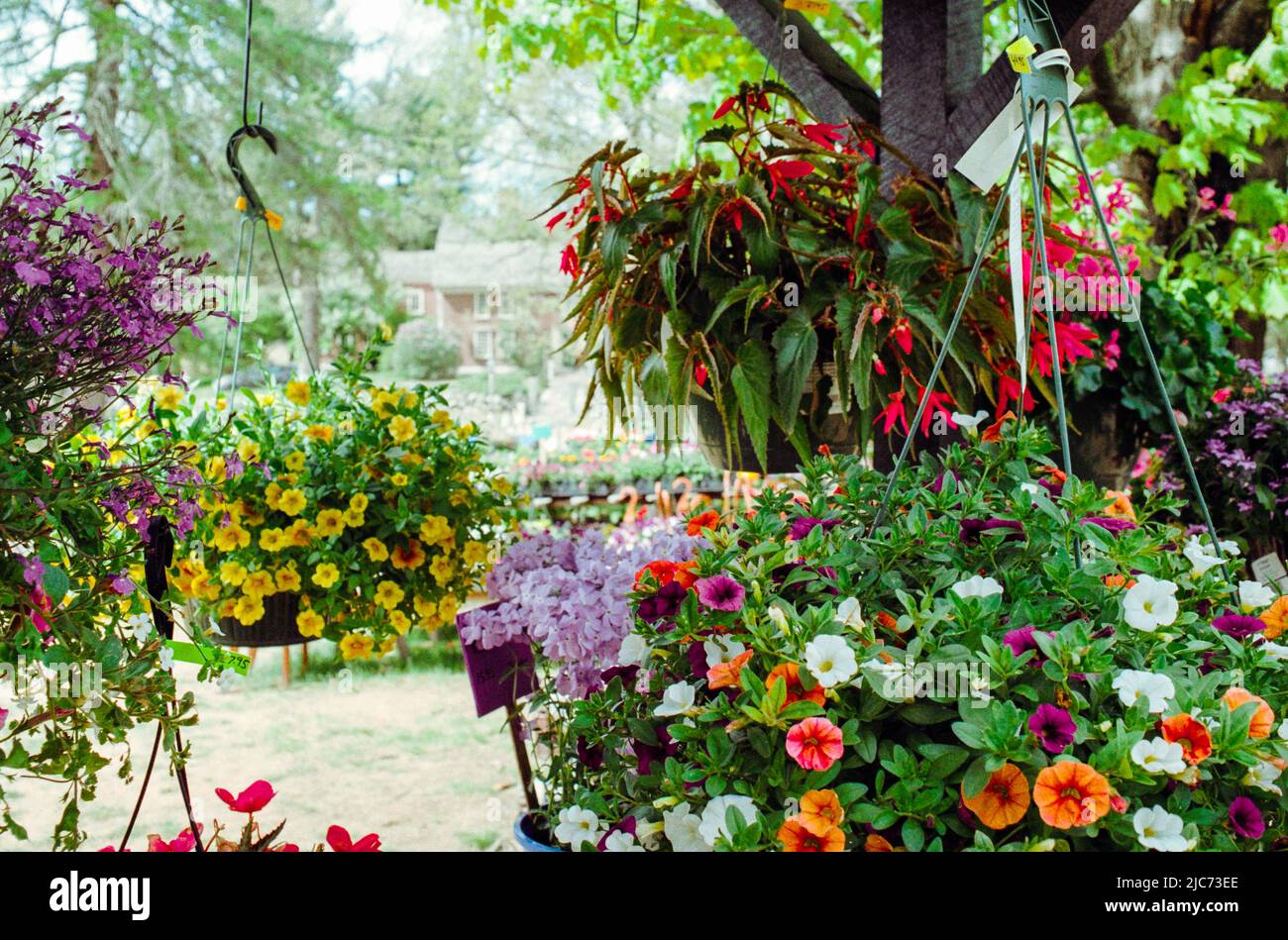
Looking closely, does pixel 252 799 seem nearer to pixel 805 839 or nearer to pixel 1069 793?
pixel 805 839

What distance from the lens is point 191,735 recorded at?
3814mm

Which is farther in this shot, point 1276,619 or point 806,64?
point 806,64

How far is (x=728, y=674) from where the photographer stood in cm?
77

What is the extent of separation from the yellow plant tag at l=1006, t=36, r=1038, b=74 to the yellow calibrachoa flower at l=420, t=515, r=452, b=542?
3.32ft

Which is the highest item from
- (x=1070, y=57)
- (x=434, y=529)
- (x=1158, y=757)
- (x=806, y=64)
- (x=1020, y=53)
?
(x=806, y=64)

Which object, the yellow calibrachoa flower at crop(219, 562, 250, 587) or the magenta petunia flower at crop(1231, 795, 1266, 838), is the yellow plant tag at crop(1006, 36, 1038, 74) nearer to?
the magenta petunia flower at crop(1231, 795, 1266, 838)

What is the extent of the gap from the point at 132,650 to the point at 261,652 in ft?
16.7

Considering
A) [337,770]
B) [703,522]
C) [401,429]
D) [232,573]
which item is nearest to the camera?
[703,522]

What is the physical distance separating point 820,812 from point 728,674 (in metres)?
0.12

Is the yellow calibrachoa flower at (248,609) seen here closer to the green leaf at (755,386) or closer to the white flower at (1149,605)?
the green leaf at (755,386)

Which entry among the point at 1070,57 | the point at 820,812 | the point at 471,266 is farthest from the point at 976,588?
the point at 471,266

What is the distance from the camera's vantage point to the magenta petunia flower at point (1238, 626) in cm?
83

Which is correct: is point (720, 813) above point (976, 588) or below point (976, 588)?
below

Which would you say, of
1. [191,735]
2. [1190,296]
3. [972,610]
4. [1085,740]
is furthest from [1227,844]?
[191,735]
